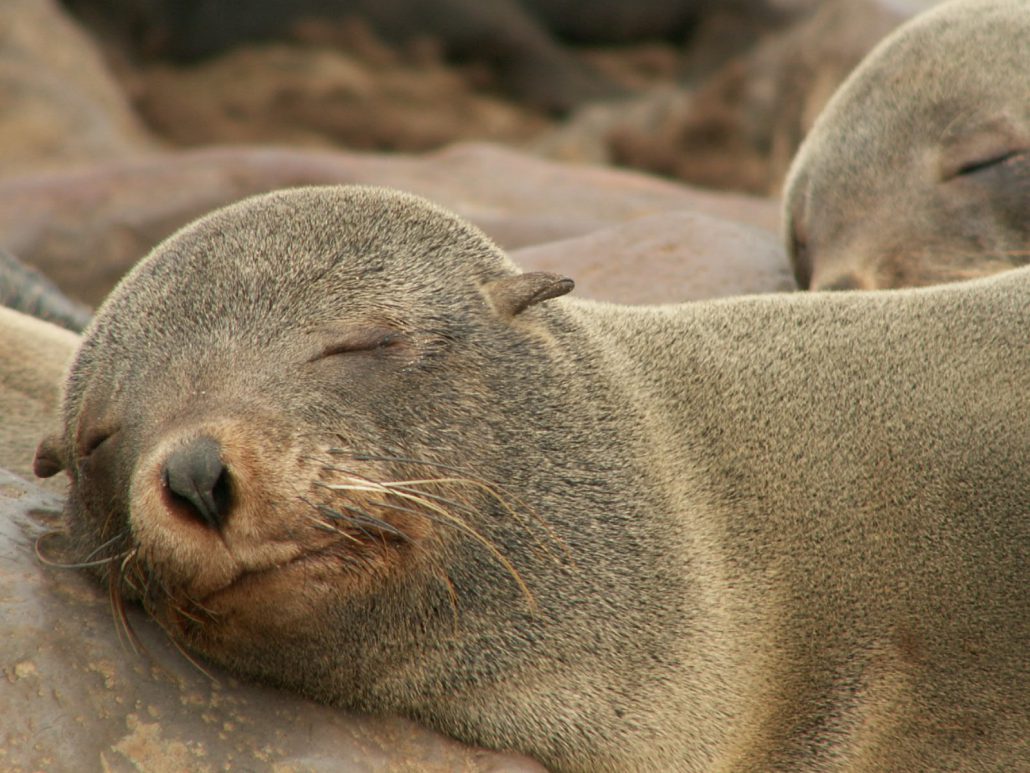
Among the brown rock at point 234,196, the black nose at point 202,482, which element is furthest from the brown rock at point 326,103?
the black nose at point 202,482

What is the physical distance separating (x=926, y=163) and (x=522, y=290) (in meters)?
2.99

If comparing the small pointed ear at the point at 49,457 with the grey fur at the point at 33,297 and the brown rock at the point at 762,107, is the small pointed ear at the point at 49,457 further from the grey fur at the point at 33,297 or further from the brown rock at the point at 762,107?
the brown rock at the point at 762,107

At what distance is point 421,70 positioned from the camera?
17.4m

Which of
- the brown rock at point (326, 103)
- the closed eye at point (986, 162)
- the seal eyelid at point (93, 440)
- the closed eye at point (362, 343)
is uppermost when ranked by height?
the closed eye at point (986, 162)

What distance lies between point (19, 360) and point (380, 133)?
1202cm

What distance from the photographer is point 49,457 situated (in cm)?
392

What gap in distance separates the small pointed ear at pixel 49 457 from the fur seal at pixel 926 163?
3.24m

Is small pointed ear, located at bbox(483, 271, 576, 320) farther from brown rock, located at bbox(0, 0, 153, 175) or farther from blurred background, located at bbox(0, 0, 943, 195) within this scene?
blurred background, located at bbox(0, 0, 943, 195)

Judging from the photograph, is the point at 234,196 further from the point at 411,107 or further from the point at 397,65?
the point at 397,65

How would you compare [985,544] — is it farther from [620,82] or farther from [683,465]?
[620,82]

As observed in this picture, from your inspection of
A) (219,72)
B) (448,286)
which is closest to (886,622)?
(448,286)

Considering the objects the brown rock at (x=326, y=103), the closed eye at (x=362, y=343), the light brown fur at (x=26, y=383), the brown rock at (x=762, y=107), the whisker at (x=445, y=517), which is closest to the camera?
the whisker at (x=445, y=517)

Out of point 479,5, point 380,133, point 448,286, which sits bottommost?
point 380,133

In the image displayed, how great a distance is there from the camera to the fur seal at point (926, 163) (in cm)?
581
